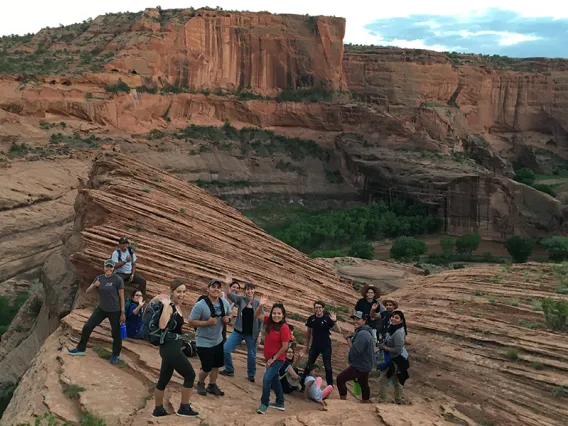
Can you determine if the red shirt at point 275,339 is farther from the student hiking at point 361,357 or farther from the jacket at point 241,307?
the student hiking at point 361,357

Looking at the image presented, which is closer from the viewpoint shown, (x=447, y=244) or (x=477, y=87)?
(x=447, y=244)

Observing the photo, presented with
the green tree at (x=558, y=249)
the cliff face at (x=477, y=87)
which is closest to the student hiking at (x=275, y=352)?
the green tree at (x=558, y=249)

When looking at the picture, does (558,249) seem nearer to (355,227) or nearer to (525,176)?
(355,227)

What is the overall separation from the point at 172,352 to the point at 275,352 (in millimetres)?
1600

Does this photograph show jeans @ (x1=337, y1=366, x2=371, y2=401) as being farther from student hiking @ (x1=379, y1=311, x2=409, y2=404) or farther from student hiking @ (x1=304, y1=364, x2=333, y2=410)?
student hiking @ (x1=379, y1=311, x2=409, y2=404)

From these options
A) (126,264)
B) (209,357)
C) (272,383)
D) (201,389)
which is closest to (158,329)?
(209,357)

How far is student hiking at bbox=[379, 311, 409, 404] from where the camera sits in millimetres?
7898

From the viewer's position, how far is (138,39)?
48906 millimetres

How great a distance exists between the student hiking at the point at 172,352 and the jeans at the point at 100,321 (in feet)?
5.91

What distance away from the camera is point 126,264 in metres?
9.55

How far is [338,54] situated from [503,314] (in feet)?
168

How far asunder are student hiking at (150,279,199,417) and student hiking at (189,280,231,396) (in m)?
0.54

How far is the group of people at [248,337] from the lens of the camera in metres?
6.51

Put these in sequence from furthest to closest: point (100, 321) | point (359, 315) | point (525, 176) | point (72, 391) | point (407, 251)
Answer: point (525, 176), point (407, 251), point (359, 315), point (100, 321), point (72, 391)
